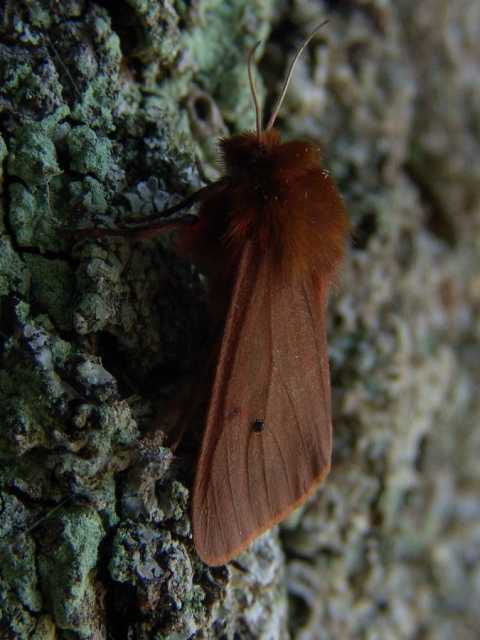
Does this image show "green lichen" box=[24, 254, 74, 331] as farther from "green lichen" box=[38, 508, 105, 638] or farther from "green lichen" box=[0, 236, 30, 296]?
"green lichen" box=[38, 508, 105, 638]

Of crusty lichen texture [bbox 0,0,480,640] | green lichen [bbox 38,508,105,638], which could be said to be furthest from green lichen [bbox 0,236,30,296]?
green lichen [bbox 38,508,105,638]

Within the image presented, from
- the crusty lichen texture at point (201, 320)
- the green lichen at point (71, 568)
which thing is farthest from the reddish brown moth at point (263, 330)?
the green lichen at point (71, 568)

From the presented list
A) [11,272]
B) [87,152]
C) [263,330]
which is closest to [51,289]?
[11,272]

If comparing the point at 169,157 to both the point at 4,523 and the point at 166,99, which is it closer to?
the point at 166,99

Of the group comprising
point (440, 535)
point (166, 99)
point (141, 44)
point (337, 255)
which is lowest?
point (440, 535)

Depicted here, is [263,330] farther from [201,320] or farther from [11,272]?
[11,272]

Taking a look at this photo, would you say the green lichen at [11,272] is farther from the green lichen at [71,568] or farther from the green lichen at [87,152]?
the green lichen at [71,568]

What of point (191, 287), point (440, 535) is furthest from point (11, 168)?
point (440, 535)
